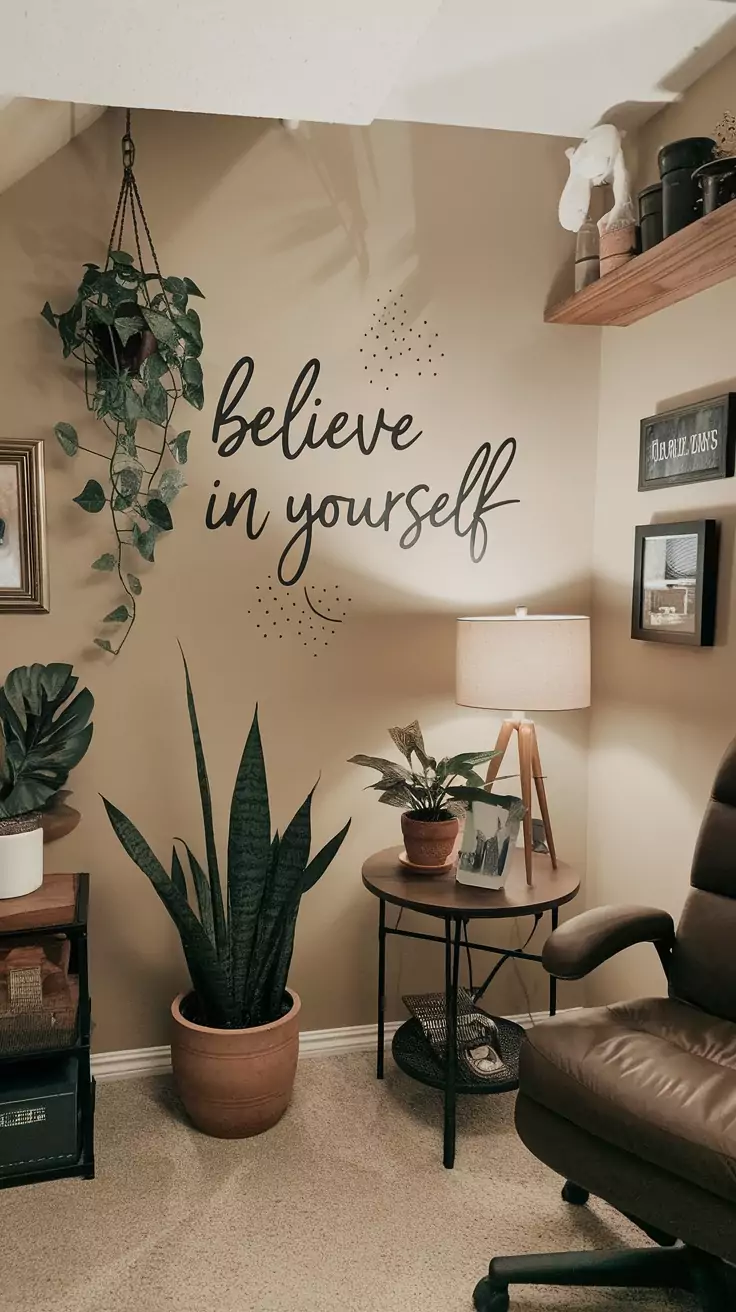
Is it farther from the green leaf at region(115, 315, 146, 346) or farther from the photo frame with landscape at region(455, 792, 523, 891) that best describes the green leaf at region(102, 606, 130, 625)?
the photo frame with landscape at region(455, 792, 523, 891)

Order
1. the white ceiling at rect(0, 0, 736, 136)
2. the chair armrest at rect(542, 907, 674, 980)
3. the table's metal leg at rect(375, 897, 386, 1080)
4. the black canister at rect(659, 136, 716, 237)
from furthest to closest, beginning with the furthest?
the table's metal leg at rect(375, 897, 386, 1080) < the black canister at rect(659, 136, 716, 237) < the chair armrest at rect(542, 907, 674, 980) < the white ceiling at rect(0, 0, 736, 136)

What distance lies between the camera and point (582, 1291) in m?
1.92

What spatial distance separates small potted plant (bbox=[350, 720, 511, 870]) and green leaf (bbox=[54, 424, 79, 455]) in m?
1.03

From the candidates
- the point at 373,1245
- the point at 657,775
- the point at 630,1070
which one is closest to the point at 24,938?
the point at 373,1245

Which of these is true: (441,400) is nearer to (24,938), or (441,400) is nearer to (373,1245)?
(24,938)

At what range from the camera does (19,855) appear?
2.26m

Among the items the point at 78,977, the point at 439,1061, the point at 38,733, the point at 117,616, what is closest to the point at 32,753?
the point at 38,733

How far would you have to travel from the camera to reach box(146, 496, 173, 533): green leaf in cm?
246

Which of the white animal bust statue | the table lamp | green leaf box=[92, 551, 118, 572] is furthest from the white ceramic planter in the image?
the white animal bust statue

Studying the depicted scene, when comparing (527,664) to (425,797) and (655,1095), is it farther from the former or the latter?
(655,1095)

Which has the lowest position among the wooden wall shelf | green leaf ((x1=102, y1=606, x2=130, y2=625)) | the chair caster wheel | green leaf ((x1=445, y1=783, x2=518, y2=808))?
the chair caster wheel

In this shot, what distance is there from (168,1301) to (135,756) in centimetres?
123

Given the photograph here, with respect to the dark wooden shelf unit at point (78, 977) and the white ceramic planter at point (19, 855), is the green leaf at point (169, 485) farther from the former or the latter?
the dark wooden shelf unit at point (78, 977)

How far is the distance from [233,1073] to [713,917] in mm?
1161
